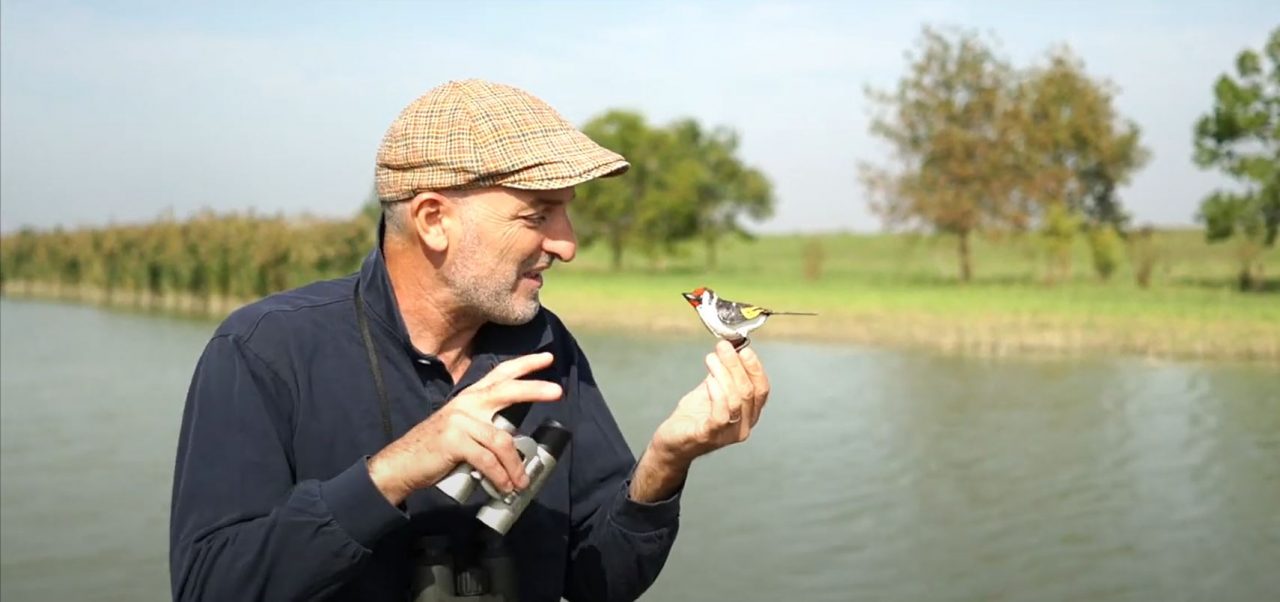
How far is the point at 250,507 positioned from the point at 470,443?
0.36 meters

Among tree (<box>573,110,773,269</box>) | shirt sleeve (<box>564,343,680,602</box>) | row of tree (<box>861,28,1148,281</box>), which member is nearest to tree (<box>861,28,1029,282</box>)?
row of tree (<box>861,28,1148,281</box>)

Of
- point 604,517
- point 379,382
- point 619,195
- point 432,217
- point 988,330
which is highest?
point 619,195

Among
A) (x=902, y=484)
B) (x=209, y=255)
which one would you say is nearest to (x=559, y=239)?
(x=902, y=484)

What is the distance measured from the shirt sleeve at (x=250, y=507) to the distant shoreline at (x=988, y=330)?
19377mm

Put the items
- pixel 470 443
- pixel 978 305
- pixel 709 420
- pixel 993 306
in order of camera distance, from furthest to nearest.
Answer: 1. pixel 978 305
2. pixel 993 306
3. pixel 709 420
4. pixel 470 443

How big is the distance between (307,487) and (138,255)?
36.3m

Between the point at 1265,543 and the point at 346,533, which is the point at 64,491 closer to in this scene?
the point at 1265,543

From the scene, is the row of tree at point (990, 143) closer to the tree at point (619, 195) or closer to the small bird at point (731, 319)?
the tree at point (619, 195)

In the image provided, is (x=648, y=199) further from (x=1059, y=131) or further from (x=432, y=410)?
(x=432, y=410)

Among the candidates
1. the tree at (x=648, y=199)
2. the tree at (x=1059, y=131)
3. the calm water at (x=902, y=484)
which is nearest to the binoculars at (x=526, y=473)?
the calm water at (x=902, y=484)

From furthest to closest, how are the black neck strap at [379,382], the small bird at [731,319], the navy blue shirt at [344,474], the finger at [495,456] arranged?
the black neck strap at [379,382] → the small bird at [731,319] → the navy blue shirt at [344,474] → the finger at [495,456]

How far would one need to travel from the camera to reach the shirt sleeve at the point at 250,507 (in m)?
2.18

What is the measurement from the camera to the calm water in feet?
30.5

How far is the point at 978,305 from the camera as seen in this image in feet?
94.4
